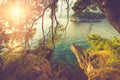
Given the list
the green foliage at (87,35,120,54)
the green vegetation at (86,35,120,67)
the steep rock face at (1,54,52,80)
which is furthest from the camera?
the steep rock face at (1,54,52,80)

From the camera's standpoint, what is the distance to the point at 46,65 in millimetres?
20484

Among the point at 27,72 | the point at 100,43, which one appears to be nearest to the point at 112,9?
the point at 100,43

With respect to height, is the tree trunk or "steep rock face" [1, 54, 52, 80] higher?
the tree trunk

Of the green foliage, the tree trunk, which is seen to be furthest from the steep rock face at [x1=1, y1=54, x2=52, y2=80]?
the tree trunk

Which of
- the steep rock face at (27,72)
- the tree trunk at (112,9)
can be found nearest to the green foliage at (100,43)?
the steep rock face at (27,72)

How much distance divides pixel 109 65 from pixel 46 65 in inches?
275

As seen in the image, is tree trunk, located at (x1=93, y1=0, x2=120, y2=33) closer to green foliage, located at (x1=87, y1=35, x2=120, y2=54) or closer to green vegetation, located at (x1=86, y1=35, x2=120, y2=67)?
green vegetation, located at (x1=86, y1=35, x2=120, y2=67)

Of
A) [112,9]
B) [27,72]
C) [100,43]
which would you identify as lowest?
[27,72]

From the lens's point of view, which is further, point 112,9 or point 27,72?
point 27,72

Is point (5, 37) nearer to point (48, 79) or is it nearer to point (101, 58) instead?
point (48, 79)

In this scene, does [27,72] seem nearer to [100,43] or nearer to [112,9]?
[100,43]

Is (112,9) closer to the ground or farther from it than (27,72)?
farther from it

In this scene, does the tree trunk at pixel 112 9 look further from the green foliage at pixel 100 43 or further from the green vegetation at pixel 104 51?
the green foliage at pixel 100 43

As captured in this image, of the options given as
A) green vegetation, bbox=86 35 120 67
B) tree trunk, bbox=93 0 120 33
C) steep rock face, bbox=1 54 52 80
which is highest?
tree trunk, bbox=93 0 120 33
